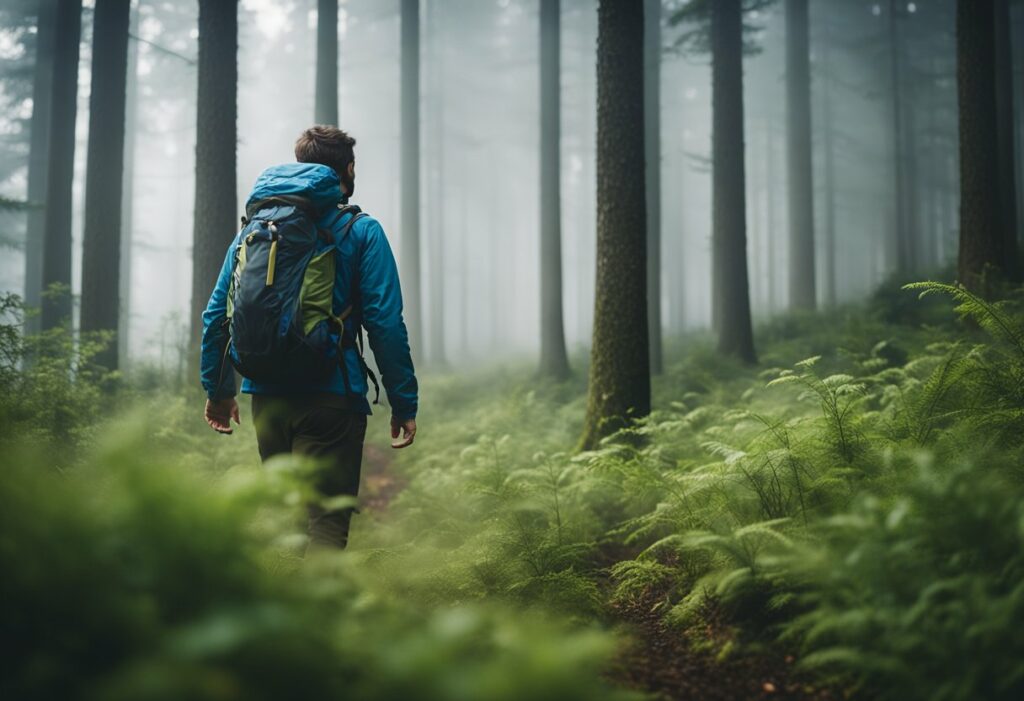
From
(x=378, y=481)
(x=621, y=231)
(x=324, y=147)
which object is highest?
(x=621, y=231)

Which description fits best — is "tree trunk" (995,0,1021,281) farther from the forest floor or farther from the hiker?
the hiker

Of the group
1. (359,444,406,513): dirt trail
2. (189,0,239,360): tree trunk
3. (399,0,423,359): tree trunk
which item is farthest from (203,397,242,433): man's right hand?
(399,0,423,359): tree trunk

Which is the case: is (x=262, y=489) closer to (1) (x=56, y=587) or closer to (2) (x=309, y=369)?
(1) (x=56, y=587)

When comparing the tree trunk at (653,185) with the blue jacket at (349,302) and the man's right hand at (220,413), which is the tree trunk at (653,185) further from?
the man's right hand at (220,413)

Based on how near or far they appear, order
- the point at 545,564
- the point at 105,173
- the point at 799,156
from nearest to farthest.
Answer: the point at 545,564 → the point at 105,173 → the point at 799,156

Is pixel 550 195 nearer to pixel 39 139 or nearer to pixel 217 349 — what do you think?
pixel 217 349

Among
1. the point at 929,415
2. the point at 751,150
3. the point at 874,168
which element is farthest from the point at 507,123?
the point at 929,415

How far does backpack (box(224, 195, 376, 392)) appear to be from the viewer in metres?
3.00

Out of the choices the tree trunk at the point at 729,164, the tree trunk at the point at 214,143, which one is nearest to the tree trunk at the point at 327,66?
the tree trunk at the point at 214,143

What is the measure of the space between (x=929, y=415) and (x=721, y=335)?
7850mm

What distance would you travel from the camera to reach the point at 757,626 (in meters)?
2.97

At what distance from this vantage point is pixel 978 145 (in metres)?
8.56

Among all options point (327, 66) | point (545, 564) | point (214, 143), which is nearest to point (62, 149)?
point (327, 66)

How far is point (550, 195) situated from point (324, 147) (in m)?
12.0
